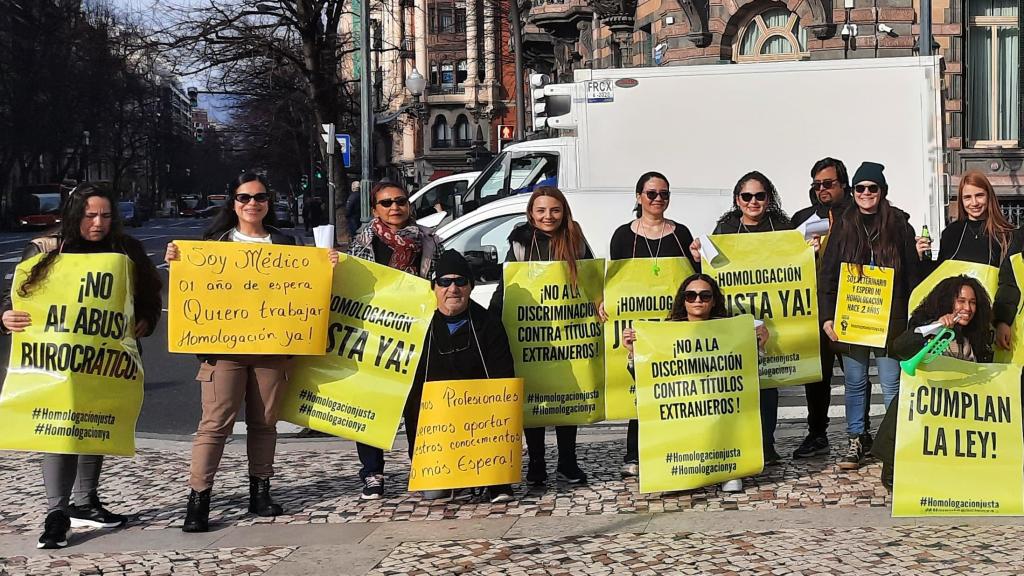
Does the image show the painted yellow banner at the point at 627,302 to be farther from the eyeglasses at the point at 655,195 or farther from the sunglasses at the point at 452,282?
the sunglasses at the point at 452,282

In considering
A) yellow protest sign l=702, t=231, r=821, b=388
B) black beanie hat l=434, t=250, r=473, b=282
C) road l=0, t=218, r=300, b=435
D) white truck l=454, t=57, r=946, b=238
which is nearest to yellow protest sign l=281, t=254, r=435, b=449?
black beanie hat l=434, t=250, r=473, b=282

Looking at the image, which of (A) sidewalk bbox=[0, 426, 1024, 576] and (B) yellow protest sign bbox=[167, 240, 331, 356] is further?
(B) yellow protest sign bbox=[167, 240, 331, 356]

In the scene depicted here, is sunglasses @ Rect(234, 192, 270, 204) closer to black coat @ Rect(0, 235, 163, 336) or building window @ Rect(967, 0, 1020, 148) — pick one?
black coat @ Rect(0, 235, 163, 336)

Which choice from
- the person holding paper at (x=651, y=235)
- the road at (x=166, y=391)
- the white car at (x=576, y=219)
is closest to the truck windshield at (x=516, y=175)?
the white car at (x=576, y=219)

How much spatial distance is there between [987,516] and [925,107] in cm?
790

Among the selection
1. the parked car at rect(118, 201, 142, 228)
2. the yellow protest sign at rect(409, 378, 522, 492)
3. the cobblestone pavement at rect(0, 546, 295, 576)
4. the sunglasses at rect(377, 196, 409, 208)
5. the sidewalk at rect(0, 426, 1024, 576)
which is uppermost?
the parked car at rect(118, 201, 142, 228)

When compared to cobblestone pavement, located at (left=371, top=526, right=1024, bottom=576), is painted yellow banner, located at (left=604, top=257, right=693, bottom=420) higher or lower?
higher

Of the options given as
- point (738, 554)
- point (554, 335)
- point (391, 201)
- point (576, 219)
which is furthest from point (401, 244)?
point (576, 219)

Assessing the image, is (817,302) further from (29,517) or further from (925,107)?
(925,107)

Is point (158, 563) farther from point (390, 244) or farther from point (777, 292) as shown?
point (777, 292)

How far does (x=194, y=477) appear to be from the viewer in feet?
21.7

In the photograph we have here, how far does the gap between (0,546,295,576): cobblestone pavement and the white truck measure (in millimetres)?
6945

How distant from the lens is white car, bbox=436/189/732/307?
1172 centimetres

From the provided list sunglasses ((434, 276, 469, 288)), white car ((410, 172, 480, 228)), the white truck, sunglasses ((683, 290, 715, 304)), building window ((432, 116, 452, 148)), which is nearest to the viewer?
sunglasses ((434, 276, 469, 288))
